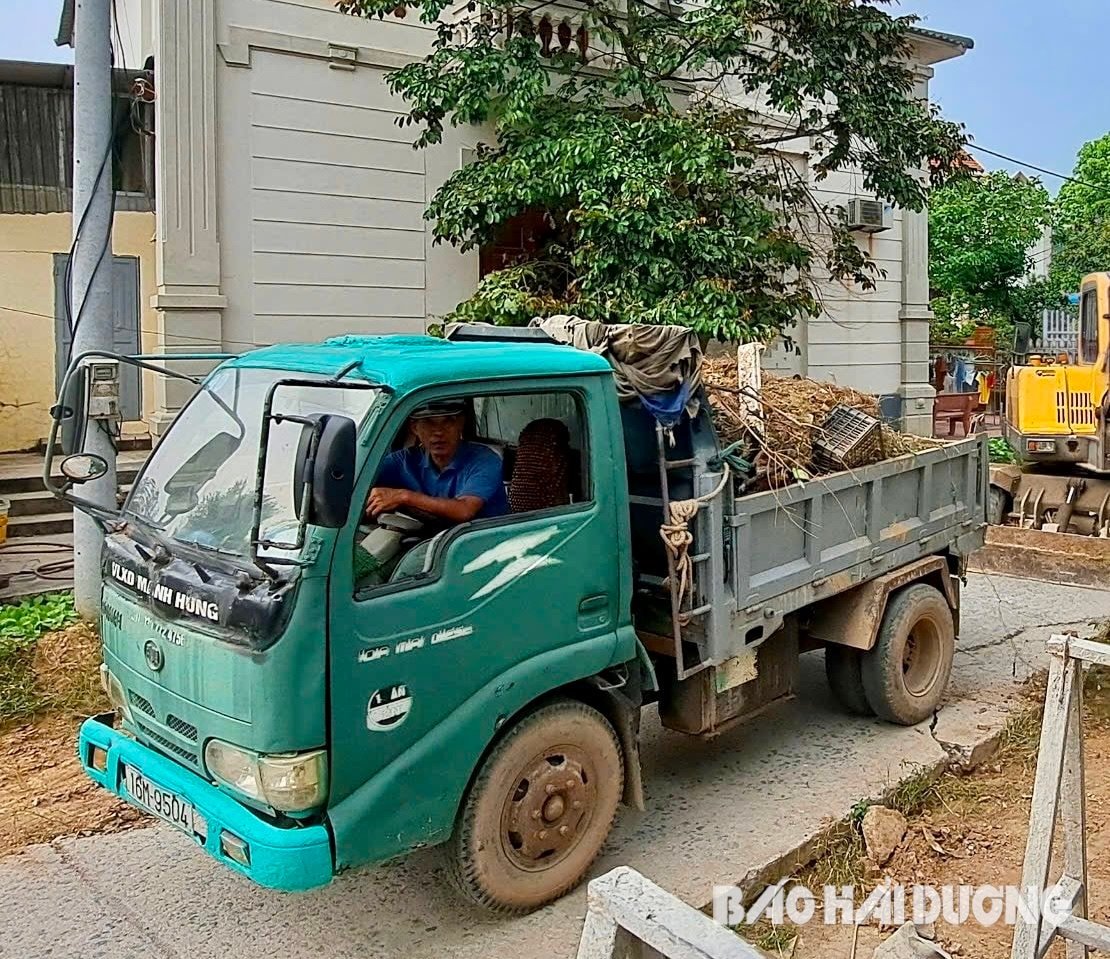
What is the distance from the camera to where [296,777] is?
3.17 metres

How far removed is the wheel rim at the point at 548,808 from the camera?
3.82 meters

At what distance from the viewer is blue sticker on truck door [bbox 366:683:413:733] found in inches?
132

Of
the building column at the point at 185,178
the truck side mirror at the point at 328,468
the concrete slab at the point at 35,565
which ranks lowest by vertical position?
the concrete slab at the point at 35,565

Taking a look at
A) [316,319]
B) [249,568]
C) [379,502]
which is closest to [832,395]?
[379,502]

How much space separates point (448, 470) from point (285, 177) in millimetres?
6762

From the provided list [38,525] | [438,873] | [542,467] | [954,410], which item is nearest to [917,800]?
[438,873]

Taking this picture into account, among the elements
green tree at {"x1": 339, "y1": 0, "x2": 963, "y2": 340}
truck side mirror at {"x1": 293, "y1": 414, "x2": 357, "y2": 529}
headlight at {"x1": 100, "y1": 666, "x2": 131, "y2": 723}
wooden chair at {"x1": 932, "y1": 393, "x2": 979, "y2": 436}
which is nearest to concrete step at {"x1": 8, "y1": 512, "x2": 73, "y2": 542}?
green tree at {"x1": 339, "y1": 0, "x2": 963, "y2": 340}

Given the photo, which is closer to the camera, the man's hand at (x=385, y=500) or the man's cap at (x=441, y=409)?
the man's hand at (x=385, y=500)

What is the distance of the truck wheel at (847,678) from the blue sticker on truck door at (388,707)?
311cm

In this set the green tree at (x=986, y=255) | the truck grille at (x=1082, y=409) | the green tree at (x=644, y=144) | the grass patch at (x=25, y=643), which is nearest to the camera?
the grass patch at (x=25, y=643)

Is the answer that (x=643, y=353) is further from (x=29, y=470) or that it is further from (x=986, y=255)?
A: (x=986, y=255)

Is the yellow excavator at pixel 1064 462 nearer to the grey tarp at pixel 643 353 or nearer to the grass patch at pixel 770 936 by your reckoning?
the grey tarp at pixel 643 353

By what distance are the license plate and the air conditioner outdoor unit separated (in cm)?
1285

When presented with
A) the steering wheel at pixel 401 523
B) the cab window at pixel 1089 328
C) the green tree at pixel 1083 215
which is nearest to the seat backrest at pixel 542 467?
the steering wheel at pixel 401 523
